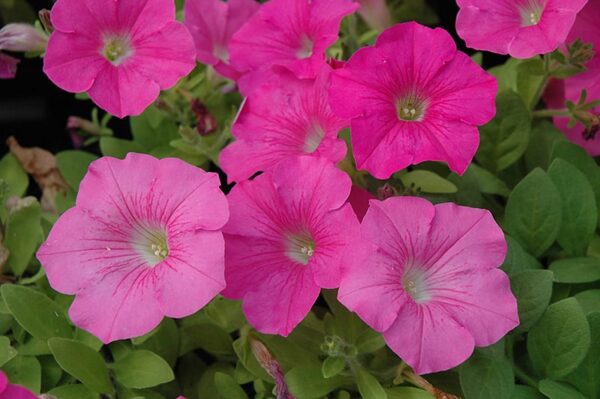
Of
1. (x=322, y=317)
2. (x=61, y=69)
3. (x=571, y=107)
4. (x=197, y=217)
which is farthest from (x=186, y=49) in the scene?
(x=571, y=107)

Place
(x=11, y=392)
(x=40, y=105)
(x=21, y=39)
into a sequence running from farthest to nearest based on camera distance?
(x=40, y=105), (x=21, y=39), (x=11, y=392)

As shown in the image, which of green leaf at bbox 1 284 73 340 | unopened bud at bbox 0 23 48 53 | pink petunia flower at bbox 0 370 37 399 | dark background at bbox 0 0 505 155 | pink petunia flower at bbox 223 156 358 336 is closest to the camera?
pink petunia flower at bbox 0 370 37 399

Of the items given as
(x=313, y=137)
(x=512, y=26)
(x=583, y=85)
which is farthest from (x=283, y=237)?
(x=583, y=85)

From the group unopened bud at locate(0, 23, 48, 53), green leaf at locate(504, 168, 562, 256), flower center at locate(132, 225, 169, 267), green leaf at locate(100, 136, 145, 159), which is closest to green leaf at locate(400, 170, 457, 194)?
green leaf at locate(504, 168, 562, 256)

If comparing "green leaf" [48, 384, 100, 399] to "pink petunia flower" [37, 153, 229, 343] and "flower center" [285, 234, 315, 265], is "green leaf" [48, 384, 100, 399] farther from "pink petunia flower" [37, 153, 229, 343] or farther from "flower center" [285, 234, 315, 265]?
"flower center" [285, 234, 315, 265]

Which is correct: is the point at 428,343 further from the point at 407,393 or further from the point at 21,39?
the point at 21,39

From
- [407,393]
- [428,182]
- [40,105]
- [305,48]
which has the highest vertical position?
[305,48]
